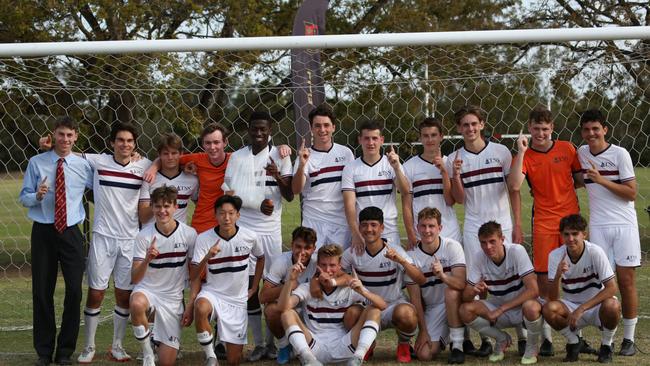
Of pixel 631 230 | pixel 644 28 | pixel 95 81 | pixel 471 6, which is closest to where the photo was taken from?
pixel 631 230

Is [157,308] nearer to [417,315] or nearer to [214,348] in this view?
[214,348]

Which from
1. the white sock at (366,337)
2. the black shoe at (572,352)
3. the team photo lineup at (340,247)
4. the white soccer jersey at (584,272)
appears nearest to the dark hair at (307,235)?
the team photo lineup at (340,247)

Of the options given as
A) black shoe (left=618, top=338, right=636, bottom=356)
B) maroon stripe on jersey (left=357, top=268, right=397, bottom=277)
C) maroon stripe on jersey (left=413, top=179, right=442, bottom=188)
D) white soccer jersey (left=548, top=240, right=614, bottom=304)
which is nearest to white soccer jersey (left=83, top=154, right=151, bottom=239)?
maroon stripe on jersey (left=357, top=268, right=397, bottom=277)

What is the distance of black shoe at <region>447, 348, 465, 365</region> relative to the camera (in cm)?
538

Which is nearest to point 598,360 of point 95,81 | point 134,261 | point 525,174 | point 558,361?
point 558,361

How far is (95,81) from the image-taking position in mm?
7598

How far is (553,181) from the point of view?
5668 millimetres

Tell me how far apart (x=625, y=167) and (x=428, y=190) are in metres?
1.20

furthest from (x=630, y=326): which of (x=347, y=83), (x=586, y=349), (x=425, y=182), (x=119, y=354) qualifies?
(x=119, y=354)

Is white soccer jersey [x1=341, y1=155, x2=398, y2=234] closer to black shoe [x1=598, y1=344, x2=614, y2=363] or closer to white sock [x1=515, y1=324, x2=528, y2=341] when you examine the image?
white sock [x1=515, y1=324, x2=528, y2=341]

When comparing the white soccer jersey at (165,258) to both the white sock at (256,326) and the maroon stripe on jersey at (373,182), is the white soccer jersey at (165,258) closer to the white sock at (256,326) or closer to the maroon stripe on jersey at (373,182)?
the white sock at (256,326)

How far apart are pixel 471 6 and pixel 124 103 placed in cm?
727

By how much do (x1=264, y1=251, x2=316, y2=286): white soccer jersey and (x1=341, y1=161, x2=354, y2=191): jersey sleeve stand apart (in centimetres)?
46

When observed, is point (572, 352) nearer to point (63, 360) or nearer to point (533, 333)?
point (533, 333)
